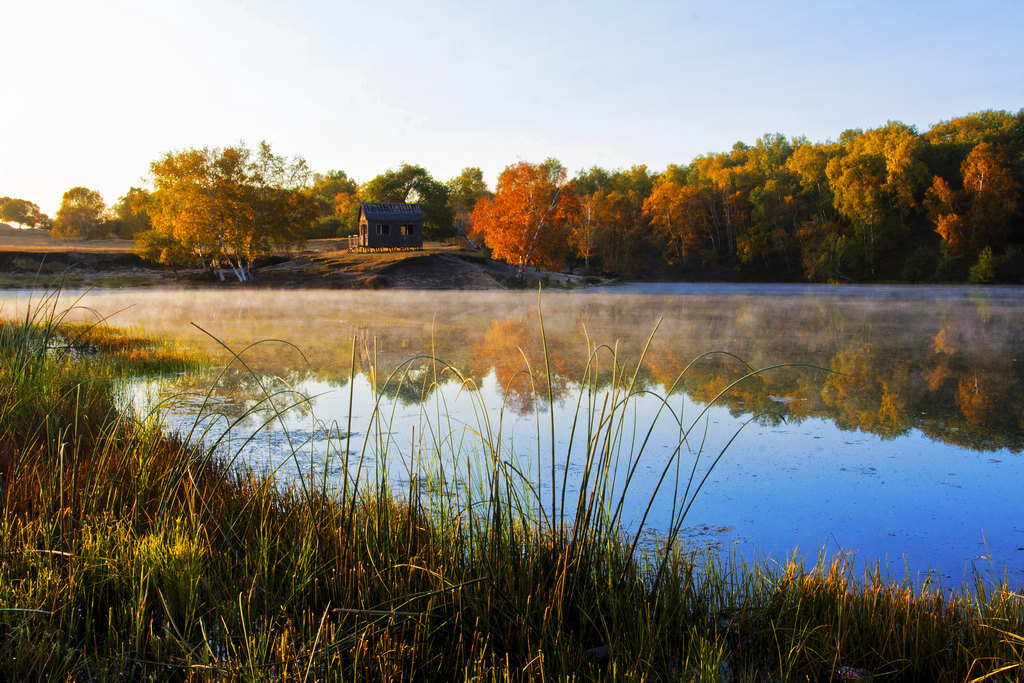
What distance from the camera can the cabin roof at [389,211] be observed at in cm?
3944

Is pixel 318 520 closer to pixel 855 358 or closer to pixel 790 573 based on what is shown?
pixel 790 573

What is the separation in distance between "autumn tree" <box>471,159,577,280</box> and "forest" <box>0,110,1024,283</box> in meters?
0.08

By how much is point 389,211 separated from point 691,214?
21.2m

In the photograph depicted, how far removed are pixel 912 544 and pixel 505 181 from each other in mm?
32262

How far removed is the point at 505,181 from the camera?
112ft

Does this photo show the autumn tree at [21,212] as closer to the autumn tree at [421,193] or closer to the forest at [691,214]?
the forest at [691,214]

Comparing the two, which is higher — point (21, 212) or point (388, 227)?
point (21, 212)

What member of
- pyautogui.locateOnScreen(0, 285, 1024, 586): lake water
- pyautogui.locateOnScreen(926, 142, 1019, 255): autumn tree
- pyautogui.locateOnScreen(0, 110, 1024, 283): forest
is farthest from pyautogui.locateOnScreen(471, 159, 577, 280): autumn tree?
pyautogui.locateOnScreen(926, 142, 1019, 255): autumn tree

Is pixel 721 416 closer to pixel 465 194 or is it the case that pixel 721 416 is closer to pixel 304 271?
pixel 304 271

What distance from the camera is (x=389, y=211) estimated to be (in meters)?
40.1

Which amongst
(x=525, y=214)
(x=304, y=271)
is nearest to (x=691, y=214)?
(x=525, y=214)

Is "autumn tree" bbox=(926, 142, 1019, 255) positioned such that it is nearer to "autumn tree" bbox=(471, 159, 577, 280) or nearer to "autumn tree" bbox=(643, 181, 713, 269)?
"autumn tree" bbox=(643, 181, 713, 269)

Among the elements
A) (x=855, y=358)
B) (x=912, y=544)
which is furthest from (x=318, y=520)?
(x=855, y=358)

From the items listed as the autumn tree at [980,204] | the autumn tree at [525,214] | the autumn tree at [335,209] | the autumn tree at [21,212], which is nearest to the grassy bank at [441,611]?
the autumn tree at [525,214]
